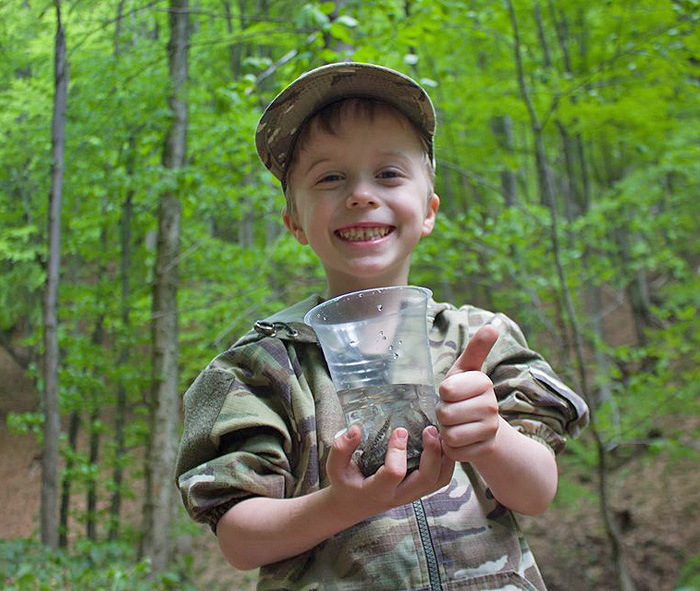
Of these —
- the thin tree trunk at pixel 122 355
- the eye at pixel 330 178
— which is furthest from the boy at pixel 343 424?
the thin tree trunk at pixel 122 355

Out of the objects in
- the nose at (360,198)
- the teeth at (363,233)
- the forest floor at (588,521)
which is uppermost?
the nose at (360,198)

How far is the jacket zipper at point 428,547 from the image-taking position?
53.7 inches

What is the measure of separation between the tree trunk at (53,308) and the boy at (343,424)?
5494 mm

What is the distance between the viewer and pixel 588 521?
9031mm

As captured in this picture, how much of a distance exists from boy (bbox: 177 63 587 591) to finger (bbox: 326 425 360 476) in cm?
1

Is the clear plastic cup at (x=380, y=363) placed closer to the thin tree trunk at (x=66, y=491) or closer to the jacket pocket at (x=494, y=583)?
the jacket pocket at (x=494, y=583)

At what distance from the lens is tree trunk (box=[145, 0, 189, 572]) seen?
624 centimetres

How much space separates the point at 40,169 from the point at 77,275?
8.70ft

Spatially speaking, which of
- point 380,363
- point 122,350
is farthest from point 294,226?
point 122,350

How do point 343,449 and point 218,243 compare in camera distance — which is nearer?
point 343,449

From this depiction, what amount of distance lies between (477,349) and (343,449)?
27 cm

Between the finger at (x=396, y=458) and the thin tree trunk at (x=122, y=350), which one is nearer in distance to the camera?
the finger at (x=396, y=458)

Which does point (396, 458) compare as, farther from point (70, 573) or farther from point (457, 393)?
point (70, 573)

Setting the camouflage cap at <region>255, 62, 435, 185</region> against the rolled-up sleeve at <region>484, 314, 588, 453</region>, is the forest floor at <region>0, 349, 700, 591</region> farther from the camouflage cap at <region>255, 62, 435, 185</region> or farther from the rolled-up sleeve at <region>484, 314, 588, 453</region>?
the camouflage cap at <region>255, 62, 435, 185</region>
